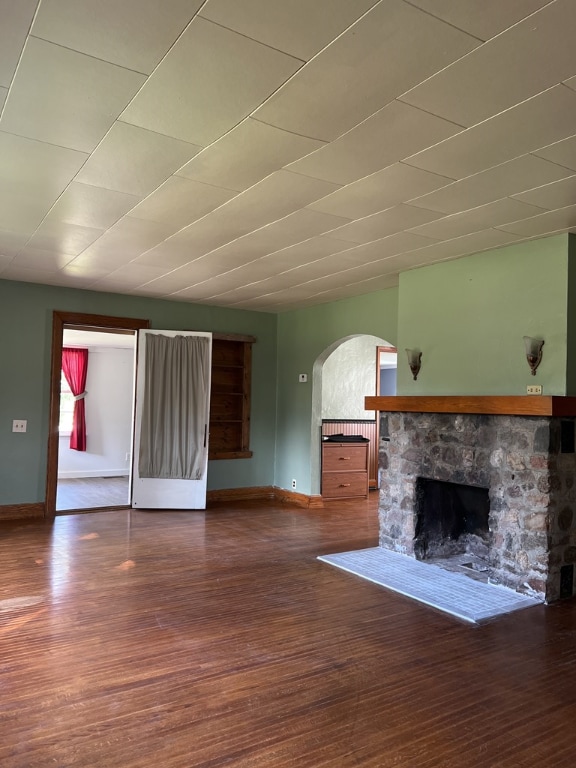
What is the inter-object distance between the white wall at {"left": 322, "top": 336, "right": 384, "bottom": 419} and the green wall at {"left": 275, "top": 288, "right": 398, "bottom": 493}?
52 centimetres

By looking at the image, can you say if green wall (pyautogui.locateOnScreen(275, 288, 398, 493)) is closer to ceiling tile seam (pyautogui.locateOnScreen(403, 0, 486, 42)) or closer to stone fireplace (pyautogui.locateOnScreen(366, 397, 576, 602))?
stone fireplace (pyautogui.locateOnScreen(366, 397, 576, 602))

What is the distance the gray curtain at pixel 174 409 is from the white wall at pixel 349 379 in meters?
1.84

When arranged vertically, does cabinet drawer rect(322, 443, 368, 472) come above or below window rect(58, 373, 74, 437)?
below

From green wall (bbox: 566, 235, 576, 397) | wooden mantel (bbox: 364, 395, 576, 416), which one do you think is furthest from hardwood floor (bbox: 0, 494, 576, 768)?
green wall (bbox: 566, 235, 576, 397)

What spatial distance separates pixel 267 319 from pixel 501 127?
18.4 ft

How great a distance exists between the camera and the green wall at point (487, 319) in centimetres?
403

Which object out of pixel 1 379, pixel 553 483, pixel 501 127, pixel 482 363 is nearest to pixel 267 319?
pixel 1 379

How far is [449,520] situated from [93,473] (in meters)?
6.77

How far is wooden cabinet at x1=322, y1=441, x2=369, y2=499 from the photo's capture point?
7.48 m

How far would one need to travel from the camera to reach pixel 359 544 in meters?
5.36

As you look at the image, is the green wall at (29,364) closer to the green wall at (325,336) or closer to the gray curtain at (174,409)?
the green wall at (325,336)

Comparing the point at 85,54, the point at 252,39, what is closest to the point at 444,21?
the point at 252,39

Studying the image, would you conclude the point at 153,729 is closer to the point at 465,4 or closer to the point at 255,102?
the point at 255,102

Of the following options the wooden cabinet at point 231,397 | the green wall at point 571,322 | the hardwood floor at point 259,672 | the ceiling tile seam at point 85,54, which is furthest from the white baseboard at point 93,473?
the ceiling tile seam at point 85,54
